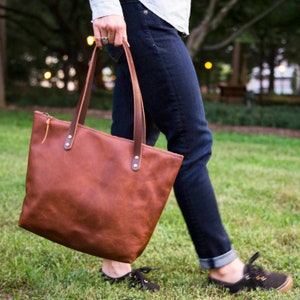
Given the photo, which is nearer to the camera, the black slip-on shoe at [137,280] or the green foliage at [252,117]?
the black slip-on shoe at [137,280]

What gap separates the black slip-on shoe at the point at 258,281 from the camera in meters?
2.51

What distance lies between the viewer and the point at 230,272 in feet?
8.20

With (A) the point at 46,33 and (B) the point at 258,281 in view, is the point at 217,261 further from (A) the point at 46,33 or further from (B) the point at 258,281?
(A) the point at 46,33

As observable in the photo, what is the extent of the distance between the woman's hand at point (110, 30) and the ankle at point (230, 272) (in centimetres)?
103

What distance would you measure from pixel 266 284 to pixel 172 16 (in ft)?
3.92

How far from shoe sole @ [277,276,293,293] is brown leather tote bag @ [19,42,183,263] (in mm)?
757

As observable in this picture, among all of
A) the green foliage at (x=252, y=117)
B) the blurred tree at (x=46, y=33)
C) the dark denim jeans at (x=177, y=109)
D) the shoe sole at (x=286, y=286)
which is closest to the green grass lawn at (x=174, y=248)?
the shoe sole at (x=286, y=286)

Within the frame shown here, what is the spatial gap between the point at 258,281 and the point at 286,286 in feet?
0.44

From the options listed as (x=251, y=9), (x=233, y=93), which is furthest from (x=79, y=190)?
(x=233, y=93)

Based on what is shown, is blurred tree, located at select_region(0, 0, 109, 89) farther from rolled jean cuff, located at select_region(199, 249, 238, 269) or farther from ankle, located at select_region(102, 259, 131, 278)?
rolled jean cuff, located at select_region(199, 249, 238, 269)

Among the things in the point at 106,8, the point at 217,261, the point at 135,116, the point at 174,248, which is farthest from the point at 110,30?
the point at 174,248

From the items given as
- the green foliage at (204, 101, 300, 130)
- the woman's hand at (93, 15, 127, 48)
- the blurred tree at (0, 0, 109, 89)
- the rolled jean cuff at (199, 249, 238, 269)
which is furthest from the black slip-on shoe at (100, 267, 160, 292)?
the blurred tree at (0, 0, 109, 89)

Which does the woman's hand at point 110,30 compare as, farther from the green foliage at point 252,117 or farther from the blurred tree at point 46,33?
the blurred tree at point 46,33

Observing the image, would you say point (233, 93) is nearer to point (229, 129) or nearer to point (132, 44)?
point (229, 129)
